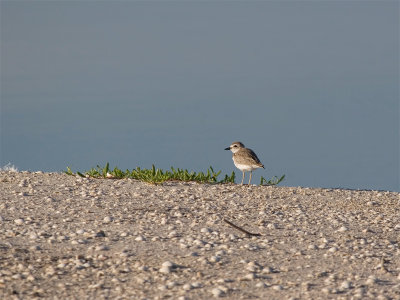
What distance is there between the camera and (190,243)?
9820mm

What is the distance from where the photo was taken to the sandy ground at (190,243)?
319 inches

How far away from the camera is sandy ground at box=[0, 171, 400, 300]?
811 cm

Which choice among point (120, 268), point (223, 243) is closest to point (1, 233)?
point (120, 268)

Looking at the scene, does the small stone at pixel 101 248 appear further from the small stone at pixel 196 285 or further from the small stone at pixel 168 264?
the small stone at pixel 196 285

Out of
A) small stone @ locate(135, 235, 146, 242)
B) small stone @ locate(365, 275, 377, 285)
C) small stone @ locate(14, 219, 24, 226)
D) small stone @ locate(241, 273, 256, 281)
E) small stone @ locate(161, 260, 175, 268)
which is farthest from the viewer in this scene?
small stone @ locate(14, 219, 24, 226)

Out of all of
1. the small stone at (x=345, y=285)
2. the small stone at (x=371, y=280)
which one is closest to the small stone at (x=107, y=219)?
the small stone at (x=345, y=285)

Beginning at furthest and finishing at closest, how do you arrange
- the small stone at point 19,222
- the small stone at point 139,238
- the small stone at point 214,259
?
the small stone at point 19,222 < the small stone at point 139,238 < the small stone at point 214,259

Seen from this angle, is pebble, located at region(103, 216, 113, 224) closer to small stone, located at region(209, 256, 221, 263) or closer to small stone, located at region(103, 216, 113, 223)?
small stone, located at region(103, 216, 113, 223)

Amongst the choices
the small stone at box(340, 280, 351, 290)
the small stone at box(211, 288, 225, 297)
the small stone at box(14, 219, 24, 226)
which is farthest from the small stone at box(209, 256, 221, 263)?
the small stone at box(14, 219, 24, 226)

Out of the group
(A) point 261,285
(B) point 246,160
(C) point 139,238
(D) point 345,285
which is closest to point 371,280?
(D) point 345,285

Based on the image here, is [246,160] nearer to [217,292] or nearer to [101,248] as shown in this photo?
[101,248]

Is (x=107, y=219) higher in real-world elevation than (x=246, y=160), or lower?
lower

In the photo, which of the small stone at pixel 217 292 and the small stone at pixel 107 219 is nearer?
the small stone at pixel 217 292

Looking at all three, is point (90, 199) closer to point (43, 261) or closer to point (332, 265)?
point (43, 261)
